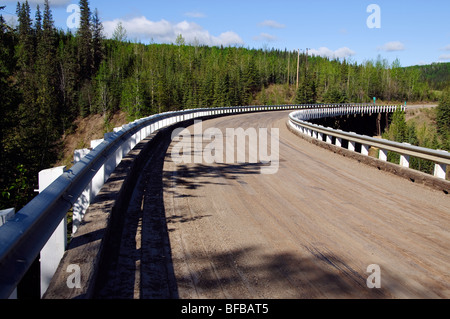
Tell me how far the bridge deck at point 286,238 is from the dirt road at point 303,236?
0.01 meters

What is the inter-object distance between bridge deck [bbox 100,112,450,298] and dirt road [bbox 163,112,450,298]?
0.01m

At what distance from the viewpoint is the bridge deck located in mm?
3697

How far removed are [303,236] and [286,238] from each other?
25cm

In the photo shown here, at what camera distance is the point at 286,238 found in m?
5.00

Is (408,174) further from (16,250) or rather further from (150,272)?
(16,250)

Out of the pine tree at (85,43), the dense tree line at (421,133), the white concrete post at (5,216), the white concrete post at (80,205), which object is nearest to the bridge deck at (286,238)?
the white concrete post at (80,205)

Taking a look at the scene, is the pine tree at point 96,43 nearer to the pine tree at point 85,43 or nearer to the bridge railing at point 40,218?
the pine tree at point 85,43

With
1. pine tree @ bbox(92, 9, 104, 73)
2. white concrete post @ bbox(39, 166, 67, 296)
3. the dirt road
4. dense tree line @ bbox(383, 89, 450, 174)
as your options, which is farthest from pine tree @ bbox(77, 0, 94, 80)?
white concrete post @ bbox(39, 166, 67, 296)

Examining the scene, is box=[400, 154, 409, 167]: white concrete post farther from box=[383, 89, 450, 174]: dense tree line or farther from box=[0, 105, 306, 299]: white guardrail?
box=[383, 89, 450, 174]: dense tree line

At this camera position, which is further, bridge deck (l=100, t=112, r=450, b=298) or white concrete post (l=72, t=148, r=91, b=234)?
white concrete post (l=72, t=148, r=91, b=234)

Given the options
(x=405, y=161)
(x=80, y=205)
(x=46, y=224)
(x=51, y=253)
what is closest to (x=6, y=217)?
(x=46, y=224)

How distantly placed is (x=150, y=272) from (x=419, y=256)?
3077 millimetres

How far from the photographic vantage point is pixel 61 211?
331cm
